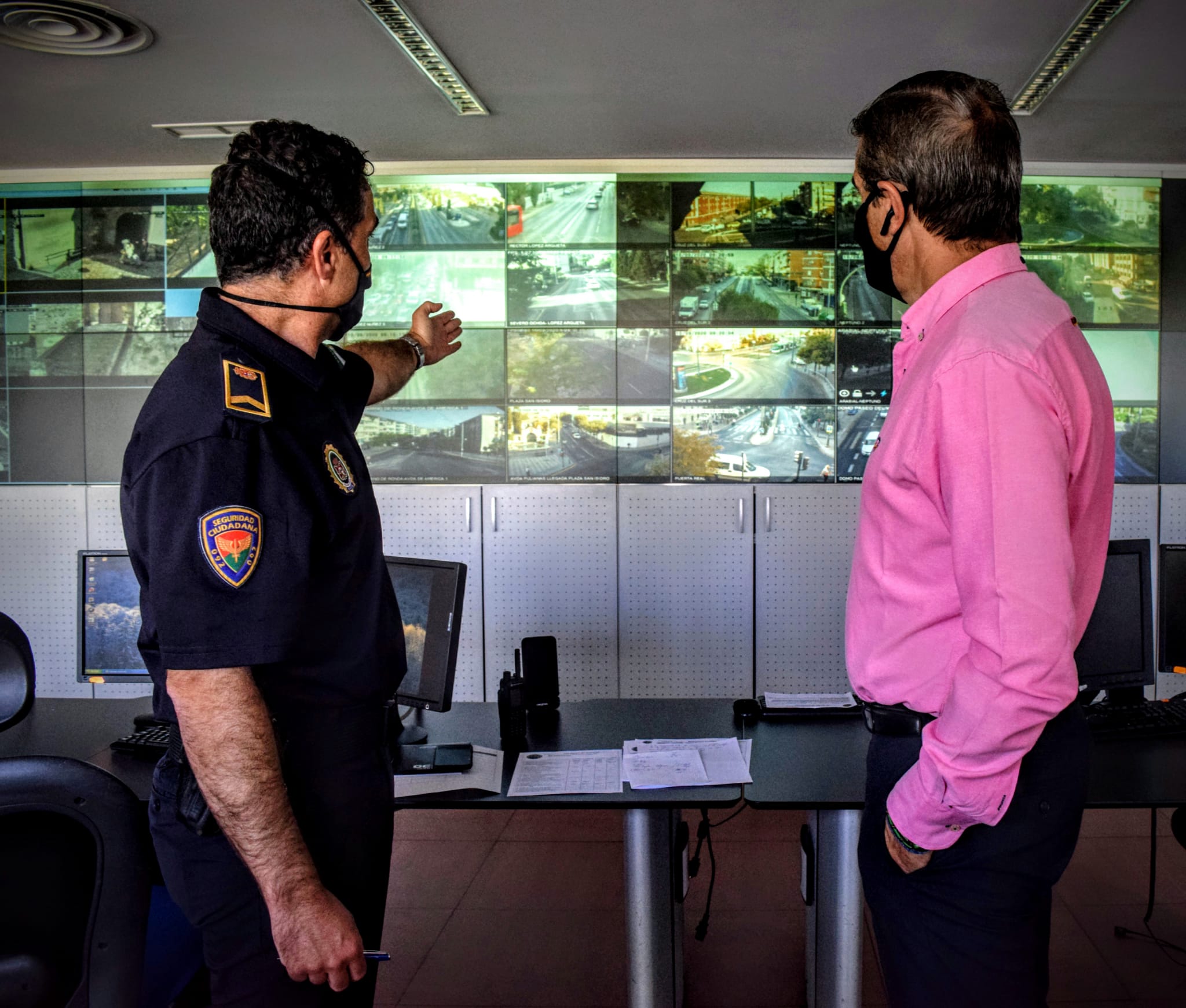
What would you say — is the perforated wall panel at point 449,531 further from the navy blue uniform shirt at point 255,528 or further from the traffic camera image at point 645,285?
the navy blue uniform shirt at point 255,528

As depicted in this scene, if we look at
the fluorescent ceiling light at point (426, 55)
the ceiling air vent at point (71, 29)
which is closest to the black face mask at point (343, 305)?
the fluorescent ceiling light at point (426, 55)

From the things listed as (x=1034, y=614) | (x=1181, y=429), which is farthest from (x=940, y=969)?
(x=1181, y=429)

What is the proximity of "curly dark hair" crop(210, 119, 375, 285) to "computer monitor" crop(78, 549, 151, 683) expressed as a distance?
1.32m

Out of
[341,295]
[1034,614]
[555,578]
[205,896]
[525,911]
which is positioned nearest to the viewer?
[1034,614]

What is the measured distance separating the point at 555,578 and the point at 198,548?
294cm

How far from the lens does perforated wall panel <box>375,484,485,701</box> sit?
13.3 feet

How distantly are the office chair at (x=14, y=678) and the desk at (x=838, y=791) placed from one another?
1650 millimetres

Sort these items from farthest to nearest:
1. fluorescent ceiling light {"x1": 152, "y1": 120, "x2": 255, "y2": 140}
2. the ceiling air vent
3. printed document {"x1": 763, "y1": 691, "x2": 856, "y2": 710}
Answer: fluorescent ceiling light {"x1": 152, "y1": 120, "x2": 255, "y2": 140}, the ceiling air vent, printed document {"x1": 763, "y1": 691, "x2": 856, "y2": 710}

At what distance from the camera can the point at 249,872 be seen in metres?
1.23

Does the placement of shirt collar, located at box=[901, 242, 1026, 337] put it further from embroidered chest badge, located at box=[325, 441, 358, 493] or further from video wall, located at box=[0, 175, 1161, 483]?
video wall, located at box=[0, 175, 1161, 483]

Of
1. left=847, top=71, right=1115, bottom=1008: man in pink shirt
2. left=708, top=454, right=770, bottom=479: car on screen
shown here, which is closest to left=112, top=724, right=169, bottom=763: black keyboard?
left=847, top=71, right=1115, bottom=1008: man in pink shirt

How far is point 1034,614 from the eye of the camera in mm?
986

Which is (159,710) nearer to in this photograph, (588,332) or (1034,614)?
(1034,614)

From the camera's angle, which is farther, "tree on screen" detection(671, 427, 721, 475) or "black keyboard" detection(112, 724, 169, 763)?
"tree on screen" detection(671, 427, 721, 475)
